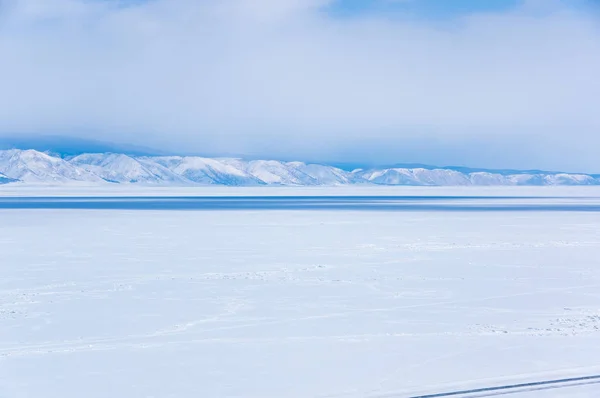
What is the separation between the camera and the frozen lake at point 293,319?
582 centimetres

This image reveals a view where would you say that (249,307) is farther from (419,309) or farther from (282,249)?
(282,249)

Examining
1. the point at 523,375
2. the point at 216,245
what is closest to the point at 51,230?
the point at 216,245

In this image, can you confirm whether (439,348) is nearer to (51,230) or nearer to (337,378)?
(337,378)

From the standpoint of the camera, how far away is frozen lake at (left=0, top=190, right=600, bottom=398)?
5.82 m

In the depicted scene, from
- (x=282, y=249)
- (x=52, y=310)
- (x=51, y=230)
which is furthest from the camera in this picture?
(x=51, y=230)

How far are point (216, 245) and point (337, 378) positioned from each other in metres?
10.6

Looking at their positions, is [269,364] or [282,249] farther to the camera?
[282,249]

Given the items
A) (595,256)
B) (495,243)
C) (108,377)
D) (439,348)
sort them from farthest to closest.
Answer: (495,243), (595,256), (439,348), (108,377)

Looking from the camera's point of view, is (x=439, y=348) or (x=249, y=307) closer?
(x=439, y=348)

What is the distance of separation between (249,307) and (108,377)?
10.3ft

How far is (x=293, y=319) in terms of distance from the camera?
816 cm

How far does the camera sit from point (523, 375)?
19.3 feet


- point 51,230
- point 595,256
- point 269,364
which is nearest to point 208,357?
point 269,364

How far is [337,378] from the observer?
19.2ft
